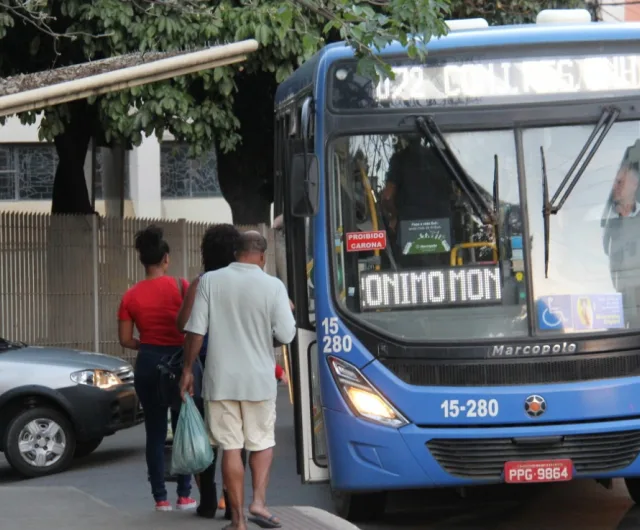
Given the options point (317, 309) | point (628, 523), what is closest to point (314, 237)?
point (317, 309)

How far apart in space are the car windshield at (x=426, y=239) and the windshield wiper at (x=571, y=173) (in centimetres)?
15

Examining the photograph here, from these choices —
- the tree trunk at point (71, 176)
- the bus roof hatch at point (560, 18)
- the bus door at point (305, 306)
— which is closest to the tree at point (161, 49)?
the tree trunk at point (71, 176)

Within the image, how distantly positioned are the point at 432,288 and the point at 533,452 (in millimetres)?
1092

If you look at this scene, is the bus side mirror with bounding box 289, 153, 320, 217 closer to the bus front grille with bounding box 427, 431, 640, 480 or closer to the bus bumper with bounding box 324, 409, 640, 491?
the bus bumper with bounding box 324, 409, 640, 491

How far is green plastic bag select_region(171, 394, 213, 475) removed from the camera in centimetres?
795

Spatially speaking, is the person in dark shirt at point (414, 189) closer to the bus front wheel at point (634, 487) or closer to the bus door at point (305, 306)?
the bus door at point (305, 306)

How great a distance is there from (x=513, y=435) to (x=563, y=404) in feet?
1.09

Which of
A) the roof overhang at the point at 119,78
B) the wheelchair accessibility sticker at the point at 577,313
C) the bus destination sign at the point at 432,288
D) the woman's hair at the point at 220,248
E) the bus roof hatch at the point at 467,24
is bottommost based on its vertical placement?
the wheelchair accessibility sticker at the point at 577,313

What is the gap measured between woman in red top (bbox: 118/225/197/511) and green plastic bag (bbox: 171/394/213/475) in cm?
66

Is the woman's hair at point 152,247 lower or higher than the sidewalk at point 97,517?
higher

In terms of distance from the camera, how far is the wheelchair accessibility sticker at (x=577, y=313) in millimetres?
8297

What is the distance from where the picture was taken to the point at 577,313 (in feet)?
27.2

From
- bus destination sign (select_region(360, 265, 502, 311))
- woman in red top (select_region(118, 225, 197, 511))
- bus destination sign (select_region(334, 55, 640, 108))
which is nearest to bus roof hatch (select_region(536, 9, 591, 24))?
bus destination sign (select_region(334, 55, 640, 108))

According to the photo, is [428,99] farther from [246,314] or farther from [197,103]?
[197,103]
